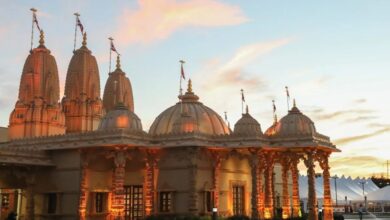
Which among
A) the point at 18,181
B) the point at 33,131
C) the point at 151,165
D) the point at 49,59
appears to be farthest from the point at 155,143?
the point at 49,59

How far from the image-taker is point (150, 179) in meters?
44.2

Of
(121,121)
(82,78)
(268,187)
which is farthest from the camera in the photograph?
(82,78)

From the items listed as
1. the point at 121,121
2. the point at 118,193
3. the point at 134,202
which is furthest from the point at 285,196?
Answer: the point at 121,121

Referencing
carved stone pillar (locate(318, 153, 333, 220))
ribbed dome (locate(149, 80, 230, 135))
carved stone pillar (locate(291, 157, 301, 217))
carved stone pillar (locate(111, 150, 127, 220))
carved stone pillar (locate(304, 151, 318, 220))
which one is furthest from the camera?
ribbed dome (locate(149, 80, 230, 135))

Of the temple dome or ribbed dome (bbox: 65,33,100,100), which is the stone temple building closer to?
ribbed dome (bbox: 65,33,100,100)

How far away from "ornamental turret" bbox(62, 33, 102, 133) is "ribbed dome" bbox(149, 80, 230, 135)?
45.5 ft

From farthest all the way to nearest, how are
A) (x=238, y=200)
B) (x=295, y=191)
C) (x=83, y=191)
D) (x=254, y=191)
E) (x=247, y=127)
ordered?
1. (x=238, y=200)
2. (x=295, y=191)
3. (x=247, y=127)
4. (x=83, y=191)
5. (x=254, y=191)

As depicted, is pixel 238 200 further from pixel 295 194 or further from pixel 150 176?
pixel 150 176

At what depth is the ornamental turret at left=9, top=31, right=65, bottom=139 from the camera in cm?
5631

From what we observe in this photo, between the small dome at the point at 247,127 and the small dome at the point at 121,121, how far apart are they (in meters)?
8.17

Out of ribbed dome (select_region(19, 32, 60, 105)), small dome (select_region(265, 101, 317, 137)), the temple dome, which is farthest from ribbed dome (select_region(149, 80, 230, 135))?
the temple dome

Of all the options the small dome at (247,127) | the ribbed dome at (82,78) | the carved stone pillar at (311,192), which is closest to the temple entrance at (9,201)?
the ribbed dome at (82,78)

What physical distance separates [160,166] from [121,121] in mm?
5230

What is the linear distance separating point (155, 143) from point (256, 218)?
10149 millimetres
